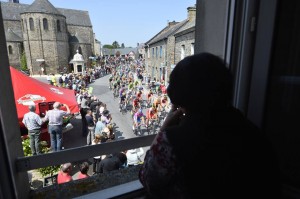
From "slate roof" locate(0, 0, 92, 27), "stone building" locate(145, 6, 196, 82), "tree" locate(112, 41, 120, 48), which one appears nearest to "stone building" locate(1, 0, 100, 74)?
"slate roof" locate(0, 0, 92, 27)

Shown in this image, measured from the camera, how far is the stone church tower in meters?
29.7

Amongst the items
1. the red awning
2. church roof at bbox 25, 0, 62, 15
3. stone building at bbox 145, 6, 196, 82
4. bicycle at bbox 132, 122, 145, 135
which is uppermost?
church roof at bbox 25, 0, 62, 15

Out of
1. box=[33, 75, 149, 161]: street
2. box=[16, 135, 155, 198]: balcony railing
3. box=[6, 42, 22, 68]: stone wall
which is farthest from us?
box=[6, 42, 22, 68]: stone wall

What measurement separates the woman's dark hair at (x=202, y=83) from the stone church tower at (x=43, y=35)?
3444 cm

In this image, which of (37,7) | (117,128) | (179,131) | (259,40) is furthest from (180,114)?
(37,7)

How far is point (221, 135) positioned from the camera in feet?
2.08

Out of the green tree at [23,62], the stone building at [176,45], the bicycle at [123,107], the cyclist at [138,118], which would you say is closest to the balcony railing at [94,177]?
the cyclist at [138,118]

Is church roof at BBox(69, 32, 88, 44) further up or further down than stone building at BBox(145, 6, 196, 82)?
further up

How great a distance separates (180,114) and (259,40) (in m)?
0.75

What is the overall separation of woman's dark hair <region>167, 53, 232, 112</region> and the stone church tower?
34438mm

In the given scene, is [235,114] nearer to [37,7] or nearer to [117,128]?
[117,128]

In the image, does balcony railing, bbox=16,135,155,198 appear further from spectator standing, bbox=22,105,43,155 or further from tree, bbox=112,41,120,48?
tree, bbox=112,41,120,48

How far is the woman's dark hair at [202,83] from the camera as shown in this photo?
0.66 m

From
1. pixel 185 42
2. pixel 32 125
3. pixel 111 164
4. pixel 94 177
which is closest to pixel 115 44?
pixel 185 42
